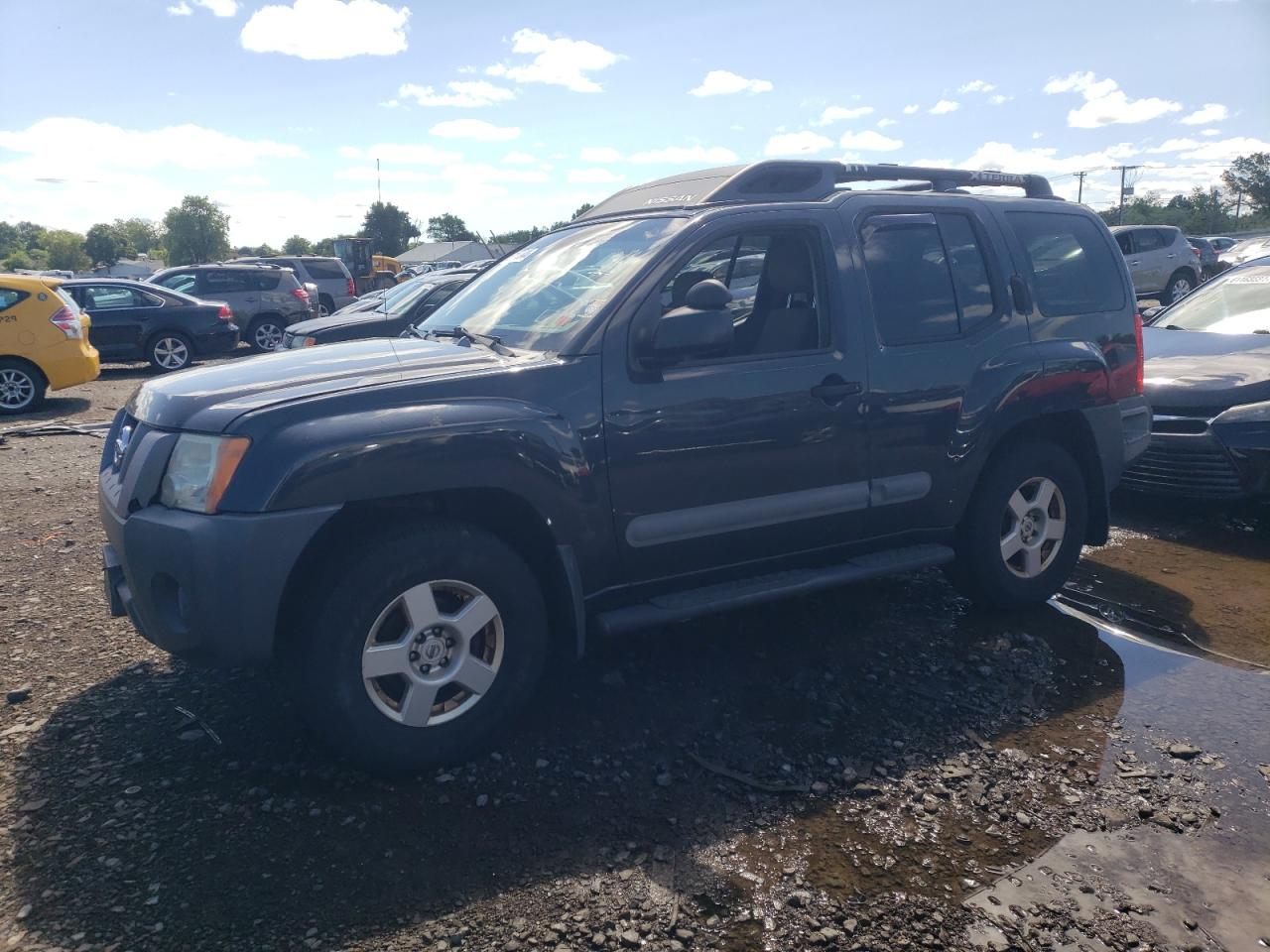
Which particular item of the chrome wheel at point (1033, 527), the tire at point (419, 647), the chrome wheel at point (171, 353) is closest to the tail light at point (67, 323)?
the chrome wheel at point (171, 353)

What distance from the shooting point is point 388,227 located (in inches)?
3780

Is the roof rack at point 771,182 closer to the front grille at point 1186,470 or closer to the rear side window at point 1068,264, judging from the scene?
the rear side window at point 1068,264

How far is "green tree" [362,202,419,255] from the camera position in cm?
9419

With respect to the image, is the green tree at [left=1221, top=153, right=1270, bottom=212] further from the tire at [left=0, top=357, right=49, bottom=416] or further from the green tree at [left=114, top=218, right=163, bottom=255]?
the green tree at [left=114, top=218, right=163, bottom=255]

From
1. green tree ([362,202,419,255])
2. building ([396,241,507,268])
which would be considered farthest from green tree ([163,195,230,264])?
building ([396,241,507,268])

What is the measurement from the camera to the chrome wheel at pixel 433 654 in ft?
10.1

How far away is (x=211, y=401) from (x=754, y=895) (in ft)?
7.47

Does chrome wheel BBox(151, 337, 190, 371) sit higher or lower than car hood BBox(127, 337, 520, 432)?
lower

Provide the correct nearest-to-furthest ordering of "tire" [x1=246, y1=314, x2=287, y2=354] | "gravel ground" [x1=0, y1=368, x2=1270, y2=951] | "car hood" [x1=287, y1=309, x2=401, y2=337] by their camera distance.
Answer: "gravel ground" [x1=0, y1=368, x2=1270, y2=951]
"car hood" [x1=287, y1=309, x2=401, y2=337]
"tire" [x1=246, y1=314, x2=287, y2=354]

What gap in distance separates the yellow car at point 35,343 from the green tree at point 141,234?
138 m

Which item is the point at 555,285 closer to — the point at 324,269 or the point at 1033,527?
the point at 1033,527

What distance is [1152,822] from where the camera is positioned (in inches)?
117

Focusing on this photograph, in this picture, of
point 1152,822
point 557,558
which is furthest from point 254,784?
point 1152,822

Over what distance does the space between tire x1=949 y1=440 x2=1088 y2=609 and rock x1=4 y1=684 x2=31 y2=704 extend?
4.02m
